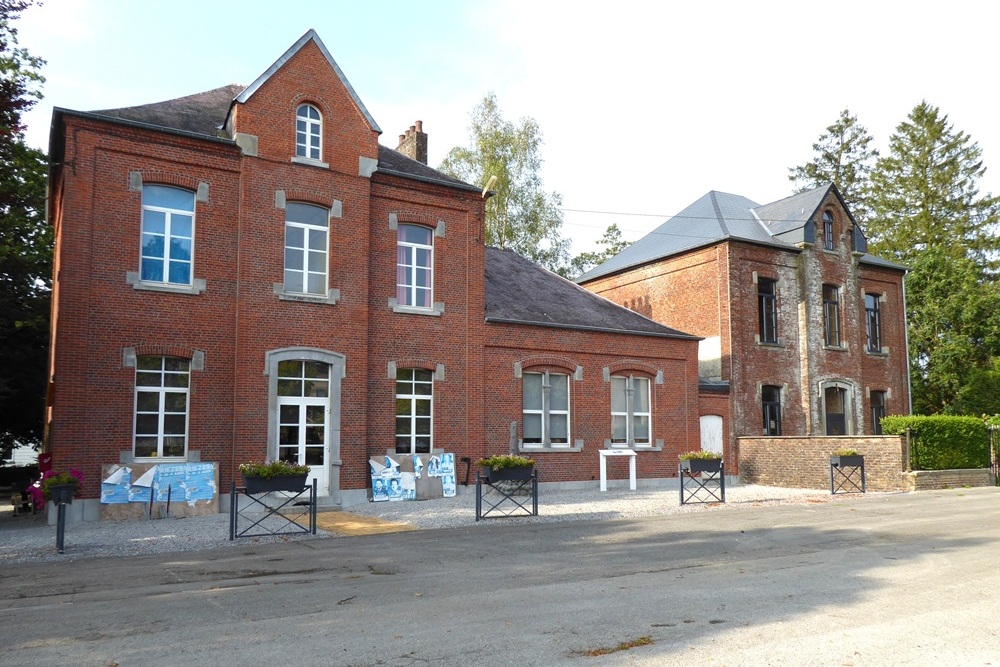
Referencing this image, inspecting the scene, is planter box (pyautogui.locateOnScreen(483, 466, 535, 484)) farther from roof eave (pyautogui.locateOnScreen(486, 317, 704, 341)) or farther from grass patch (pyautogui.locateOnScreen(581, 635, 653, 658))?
grass patch (pyautogui.locateOnScreen(581, 635, 653, 658))

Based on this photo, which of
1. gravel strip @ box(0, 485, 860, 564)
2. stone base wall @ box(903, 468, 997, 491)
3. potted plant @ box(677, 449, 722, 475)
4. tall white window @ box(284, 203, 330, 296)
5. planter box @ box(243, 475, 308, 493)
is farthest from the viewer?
stone base wall @ box(903, 468, 997, 491)

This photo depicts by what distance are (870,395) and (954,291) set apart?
30.1 ft

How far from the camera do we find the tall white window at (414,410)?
1784cm

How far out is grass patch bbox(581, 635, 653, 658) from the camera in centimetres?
545

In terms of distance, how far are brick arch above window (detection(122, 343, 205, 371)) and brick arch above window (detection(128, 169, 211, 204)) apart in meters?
3.06

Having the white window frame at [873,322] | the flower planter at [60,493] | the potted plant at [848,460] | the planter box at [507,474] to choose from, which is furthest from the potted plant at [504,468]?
the white window frame at [873,322]

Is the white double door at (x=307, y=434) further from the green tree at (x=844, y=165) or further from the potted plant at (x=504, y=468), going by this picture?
the green tree at (x=844, y=165)

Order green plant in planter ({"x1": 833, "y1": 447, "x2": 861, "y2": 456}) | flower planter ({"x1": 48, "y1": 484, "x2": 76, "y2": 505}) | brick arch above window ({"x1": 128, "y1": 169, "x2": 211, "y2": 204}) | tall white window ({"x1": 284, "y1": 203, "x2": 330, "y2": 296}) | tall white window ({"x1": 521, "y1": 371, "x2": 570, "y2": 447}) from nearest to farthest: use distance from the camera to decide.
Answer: flower planter ({"x1": 48, "y1": 484, "x2": 76, "y2": 505})
brick arch above window ({"x1": 128, "y1": 169, "x2": 211, "y2": 204})
tall white window ({"x1": 284, "y1": 203, "x2": 330, "y2": 296})
tall white window ({"x1": 521, "y1": 371, "x2": 570, "y2": 447})
green plant in planter ({"x1": 833, "y1": 447, "x2": 861, "y2": 456})

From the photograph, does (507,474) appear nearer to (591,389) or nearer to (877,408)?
(591,389)

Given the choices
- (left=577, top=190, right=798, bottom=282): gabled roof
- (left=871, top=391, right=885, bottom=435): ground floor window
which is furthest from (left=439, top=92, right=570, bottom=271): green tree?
(left=871, top=391, right=885, bottom=435): ground floor window

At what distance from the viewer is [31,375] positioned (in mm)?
20703

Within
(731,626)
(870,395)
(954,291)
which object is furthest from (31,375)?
(954,291)

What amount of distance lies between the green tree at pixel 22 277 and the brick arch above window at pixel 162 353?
191 inches

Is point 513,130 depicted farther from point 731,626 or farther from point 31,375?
point 731,626
